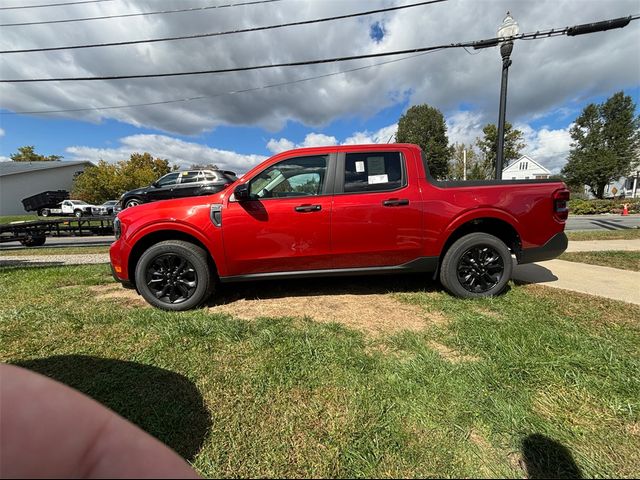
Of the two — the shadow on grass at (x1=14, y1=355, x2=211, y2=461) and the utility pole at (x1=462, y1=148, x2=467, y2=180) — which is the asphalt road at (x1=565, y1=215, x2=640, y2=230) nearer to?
the shadow on grass at (x1=14, y1=355, x2=211, y2=461)

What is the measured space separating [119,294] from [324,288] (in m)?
2.81

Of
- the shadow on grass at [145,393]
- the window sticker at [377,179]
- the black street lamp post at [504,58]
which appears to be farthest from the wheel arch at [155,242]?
the black street lamp post at [504,58]

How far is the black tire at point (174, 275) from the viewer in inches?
143

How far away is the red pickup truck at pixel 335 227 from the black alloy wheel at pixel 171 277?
0.01 metres

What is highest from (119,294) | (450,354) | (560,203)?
(560,203)

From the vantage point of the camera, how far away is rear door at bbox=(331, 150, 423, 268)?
367 cm

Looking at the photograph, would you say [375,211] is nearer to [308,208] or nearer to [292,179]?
[308,208]

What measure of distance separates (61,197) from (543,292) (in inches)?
1431

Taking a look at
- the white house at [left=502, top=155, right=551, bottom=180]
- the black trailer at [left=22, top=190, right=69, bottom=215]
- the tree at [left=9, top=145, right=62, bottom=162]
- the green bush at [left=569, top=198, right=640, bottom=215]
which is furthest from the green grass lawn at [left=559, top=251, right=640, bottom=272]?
the tree at [left=9, top=145, right=62, bottom=162]

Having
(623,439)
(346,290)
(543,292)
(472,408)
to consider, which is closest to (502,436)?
(472,408)

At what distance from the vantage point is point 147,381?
232 cm

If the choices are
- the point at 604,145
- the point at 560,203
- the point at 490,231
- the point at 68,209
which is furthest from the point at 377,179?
the point at 604,145

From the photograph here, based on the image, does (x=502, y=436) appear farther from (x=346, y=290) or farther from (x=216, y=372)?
(x=346, y=290)

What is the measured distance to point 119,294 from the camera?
4.38 metres
